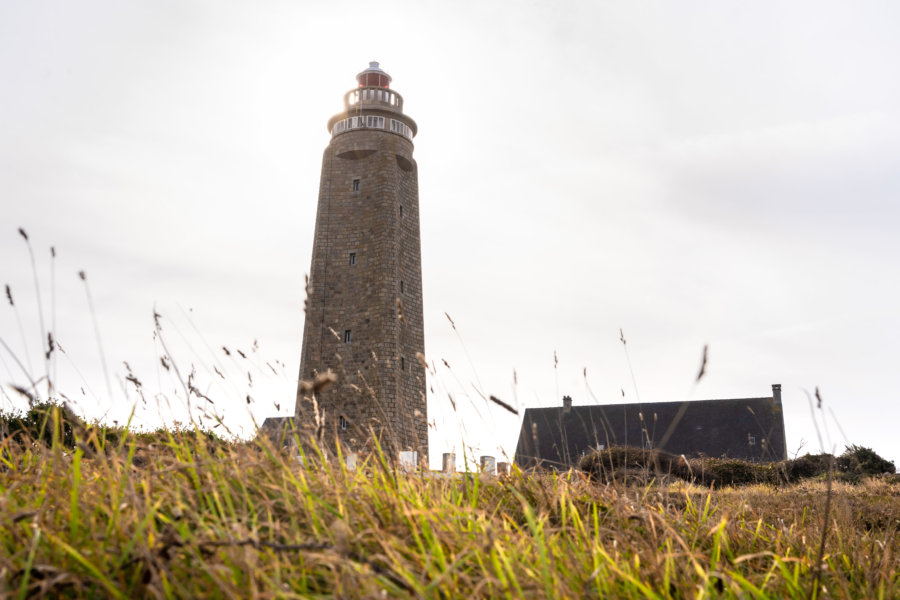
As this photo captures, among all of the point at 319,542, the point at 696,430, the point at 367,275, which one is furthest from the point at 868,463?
the point at 319,542

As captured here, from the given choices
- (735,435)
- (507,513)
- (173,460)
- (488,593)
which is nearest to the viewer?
(488,593)

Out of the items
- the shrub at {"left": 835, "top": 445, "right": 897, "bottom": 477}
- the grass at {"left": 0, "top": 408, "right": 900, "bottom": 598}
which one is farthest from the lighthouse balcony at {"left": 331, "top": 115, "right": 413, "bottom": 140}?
the grass at {"left": 0, "top": 408, "right": 900, "bottom": 598}

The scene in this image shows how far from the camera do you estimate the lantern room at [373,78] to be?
27.5 meters

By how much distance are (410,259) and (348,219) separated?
8.16ft

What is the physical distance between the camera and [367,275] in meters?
23.1

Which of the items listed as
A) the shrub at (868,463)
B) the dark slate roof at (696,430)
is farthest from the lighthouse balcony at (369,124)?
the shrub at (868,463)

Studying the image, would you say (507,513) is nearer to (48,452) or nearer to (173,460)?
(173,460)

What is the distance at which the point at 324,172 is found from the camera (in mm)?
25531

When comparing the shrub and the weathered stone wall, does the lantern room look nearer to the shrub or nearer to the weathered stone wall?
the weathered stone wall

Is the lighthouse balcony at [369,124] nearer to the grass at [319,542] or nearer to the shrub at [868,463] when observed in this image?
the shrub at [868,463]

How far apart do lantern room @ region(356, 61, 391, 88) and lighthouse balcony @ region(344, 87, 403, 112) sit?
615 mm

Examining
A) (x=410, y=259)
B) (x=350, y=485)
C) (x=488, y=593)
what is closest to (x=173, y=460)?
(x=350, y=485)

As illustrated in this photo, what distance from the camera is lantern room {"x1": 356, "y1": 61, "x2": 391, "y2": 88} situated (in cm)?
2753

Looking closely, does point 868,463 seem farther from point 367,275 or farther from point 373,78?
point 373,78
